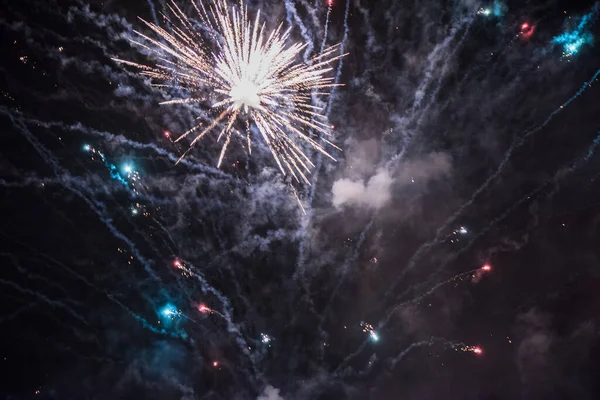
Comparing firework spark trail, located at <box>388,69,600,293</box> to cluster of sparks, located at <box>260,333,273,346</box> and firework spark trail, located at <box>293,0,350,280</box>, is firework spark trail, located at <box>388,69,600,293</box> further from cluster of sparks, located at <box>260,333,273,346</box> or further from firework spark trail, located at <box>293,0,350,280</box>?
cluster of sparks, located at <box>260,333,273,346</box>

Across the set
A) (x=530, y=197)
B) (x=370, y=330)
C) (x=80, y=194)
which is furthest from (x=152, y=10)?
(x=530, y=197)

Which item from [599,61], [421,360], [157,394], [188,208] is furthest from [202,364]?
[599,61]

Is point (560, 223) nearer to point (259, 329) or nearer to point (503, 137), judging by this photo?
point (503, 137)

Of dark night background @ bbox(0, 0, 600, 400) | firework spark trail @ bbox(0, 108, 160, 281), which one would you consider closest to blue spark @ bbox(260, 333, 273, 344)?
dark night background @ bbox(0, 0, 600, 400)

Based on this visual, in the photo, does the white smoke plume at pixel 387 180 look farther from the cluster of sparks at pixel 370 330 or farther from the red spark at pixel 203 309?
the red spark at pixel 203 309

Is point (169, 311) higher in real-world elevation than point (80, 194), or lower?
lower

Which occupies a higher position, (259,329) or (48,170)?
(48,170)

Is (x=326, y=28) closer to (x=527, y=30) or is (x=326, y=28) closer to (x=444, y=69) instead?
(x=444, y=69)

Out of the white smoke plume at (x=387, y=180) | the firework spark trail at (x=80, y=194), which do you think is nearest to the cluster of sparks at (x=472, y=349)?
the white smoke plume at (x=387, y=180)

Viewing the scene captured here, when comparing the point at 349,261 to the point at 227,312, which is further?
the point at 227,312
